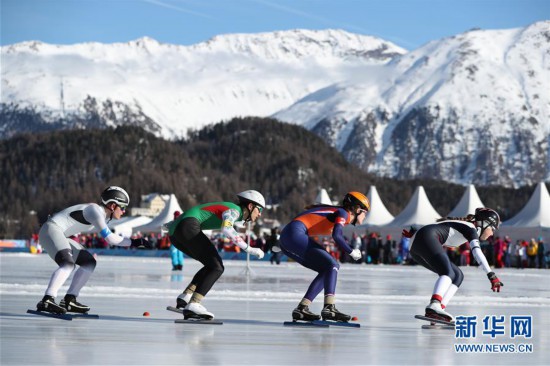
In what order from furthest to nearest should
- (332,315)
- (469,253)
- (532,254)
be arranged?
(532,254)
(469,253)
(332,315)

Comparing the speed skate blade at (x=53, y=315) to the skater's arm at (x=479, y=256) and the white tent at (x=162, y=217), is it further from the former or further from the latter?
the white tent at (x=162, y=217)

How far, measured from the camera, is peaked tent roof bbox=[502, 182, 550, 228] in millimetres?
58094

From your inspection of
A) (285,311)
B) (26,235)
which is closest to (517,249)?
(285,311)

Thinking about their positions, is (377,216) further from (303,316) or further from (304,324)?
(304,324)

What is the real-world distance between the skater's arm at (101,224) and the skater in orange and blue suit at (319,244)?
80.7 inches

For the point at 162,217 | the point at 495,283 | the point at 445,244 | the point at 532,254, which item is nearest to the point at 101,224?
the point at 445,244

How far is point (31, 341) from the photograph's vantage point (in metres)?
10.1

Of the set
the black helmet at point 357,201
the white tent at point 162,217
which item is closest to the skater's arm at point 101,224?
the black helmet at point 357,201

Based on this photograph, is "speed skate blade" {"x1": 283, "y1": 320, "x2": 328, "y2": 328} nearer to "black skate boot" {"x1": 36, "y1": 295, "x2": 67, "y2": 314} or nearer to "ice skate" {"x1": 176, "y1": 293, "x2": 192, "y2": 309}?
"ice skate" {"x1": 176, "y1": 293, "x2": 192, "y2": 309}

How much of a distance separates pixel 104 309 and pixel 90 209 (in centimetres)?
239

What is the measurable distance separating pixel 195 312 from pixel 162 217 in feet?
228

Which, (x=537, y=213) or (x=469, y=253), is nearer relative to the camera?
(x=469, y=253)

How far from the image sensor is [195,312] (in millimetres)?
12750

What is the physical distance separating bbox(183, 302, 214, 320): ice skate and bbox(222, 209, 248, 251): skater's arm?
877 mm
